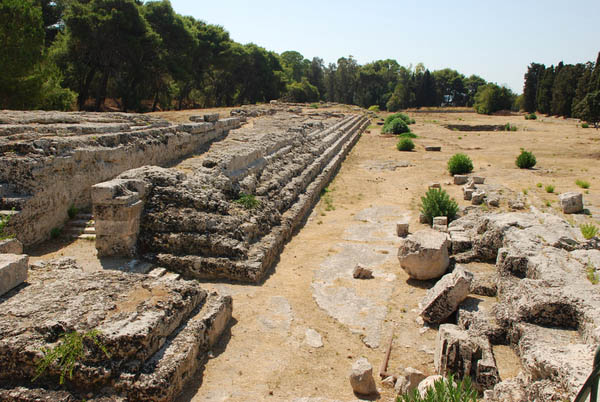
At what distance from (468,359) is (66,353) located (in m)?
3.53

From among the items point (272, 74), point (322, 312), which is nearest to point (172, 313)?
point (322, 312)

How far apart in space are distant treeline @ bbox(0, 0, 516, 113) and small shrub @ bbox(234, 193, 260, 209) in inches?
524

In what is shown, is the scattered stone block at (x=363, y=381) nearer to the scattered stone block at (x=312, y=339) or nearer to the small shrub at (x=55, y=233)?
the scattered stone block at (x=312, y=339)

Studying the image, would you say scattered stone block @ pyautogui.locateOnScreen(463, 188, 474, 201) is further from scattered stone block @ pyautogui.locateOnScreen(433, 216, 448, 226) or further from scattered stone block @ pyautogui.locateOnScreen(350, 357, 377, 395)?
scattered stone block @ pyautogui.locateOnScreen(350, 357, 377, 395)

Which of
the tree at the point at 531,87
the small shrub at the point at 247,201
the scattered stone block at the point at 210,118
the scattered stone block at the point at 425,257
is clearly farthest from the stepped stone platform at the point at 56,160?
the tree at the point at 531,87

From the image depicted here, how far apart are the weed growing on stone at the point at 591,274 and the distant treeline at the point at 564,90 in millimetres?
29523

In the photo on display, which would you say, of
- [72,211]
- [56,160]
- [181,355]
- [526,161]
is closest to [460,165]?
[526,161]

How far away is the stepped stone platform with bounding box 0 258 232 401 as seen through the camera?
338 cm

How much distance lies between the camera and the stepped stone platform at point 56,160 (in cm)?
667

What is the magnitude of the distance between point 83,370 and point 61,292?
110cm

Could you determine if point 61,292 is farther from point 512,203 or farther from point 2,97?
point 2,97

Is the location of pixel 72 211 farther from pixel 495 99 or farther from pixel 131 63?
pixel 495 99

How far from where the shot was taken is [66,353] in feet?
11.1

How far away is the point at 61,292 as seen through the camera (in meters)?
4.13
